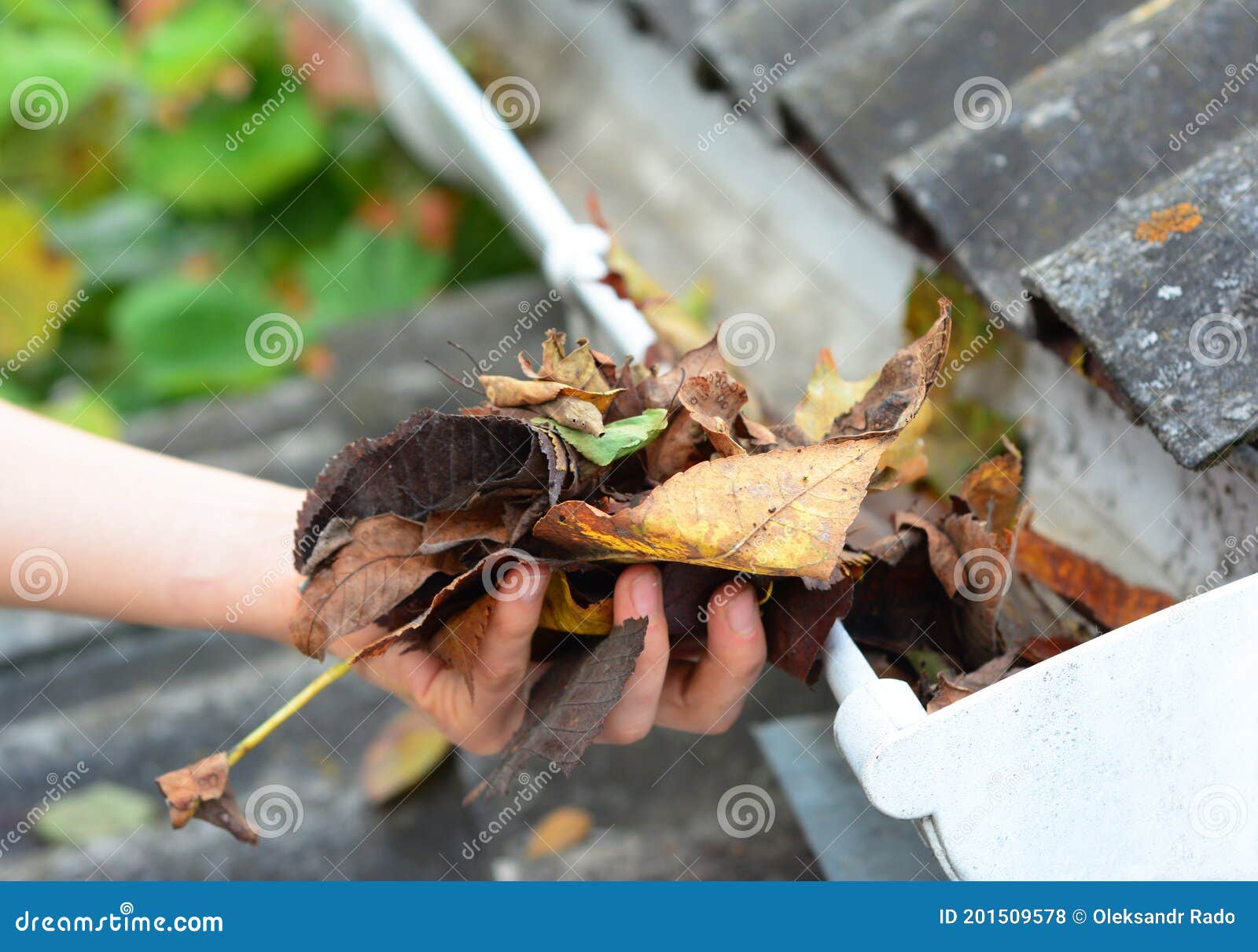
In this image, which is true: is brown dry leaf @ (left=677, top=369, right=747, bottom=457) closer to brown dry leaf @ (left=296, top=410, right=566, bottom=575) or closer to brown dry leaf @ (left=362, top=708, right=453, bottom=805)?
brown dry leaf @ (left=296, top=410, right=566, bottom=575)

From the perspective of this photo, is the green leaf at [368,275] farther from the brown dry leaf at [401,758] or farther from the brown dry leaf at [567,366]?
the brown dry leaf at [567,366]

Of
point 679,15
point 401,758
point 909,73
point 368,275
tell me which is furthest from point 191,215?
point 909,73

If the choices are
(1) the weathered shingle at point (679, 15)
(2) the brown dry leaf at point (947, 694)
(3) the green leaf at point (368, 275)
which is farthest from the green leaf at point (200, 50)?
(2) the brown dry leaf at point (947, 694)

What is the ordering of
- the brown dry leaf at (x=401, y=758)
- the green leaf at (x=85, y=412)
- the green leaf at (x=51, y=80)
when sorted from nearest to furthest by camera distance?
the brown dry leaf at (x=401, y=758), the green leaf at (x=85, y=412), the green leaf at (x=51, y=80)

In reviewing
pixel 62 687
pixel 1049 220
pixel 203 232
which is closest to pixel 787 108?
pixel 1049 220

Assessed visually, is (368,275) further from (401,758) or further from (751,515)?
(751,515)

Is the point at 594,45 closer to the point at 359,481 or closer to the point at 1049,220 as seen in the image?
the point at 1049,220
